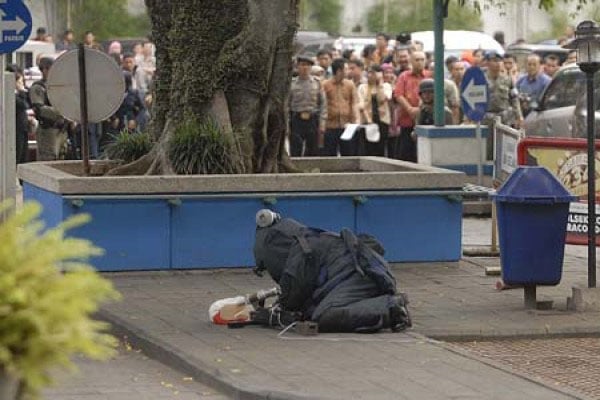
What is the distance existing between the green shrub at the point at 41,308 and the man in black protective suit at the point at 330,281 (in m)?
6.23

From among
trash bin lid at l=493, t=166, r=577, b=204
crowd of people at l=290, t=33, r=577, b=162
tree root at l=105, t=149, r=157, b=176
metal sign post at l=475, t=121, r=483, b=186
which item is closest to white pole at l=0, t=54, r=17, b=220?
tree root at l=105, t=149, r=157, b=176

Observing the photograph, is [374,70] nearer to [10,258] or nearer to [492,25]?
[10,258]

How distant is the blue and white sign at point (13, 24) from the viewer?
50.4 feet

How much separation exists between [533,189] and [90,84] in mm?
4824

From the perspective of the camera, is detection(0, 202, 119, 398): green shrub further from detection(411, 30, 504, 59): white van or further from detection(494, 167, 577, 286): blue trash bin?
detection(411, 30, 504, 59): white van

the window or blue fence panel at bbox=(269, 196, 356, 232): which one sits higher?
the window

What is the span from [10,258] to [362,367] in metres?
5.37

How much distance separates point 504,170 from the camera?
56.1 feet

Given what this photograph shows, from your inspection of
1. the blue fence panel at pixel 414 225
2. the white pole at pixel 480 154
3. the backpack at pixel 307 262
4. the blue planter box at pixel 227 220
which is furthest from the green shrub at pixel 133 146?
the white pole at pixel 480 154

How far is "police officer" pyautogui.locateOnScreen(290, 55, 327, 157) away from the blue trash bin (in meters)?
13.8

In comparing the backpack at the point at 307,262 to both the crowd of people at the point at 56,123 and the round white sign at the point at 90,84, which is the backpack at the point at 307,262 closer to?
the round white sign at the point at 90,84

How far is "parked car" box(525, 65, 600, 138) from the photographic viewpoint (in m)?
24.2

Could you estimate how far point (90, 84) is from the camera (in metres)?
15.0

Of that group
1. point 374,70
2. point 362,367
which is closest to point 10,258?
point 362,367
